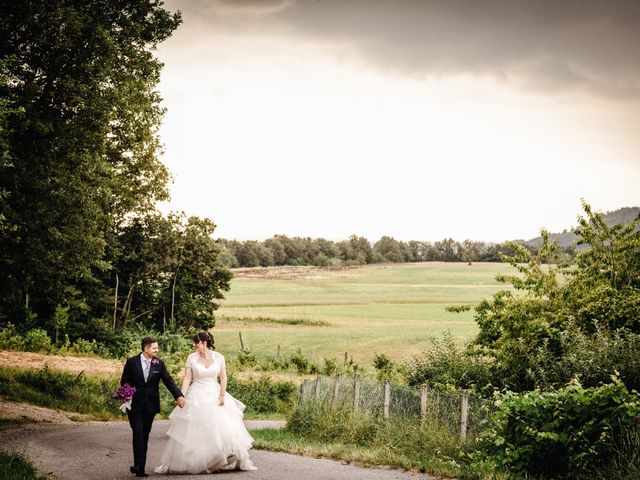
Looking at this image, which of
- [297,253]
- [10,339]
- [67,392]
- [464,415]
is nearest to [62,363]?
[10,339]

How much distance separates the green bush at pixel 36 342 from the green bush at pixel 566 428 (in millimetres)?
29886

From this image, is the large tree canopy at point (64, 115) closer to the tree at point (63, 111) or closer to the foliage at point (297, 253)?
the tree at point (63, 111)

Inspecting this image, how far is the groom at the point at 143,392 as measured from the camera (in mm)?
9922

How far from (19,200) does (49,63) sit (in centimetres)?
399

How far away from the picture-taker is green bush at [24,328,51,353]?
34.1 metres

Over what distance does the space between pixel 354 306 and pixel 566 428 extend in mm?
100288

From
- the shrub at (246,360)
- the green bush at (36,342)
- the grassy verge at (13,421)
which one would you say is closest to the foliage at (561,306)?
the grassy verge at (13,421)

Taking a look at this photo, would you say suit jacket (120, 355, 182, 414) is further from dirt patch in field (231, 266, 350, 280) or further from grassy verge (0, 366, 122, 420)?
dirt patch in field (231, 266, 350, 280)

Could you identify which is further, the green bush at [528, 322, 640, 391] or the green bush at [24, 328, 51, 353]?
the green bush at [24, 328, 51, 353]

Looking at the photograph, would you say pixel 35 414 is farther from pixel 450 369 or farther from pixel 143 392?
pixel 450 369

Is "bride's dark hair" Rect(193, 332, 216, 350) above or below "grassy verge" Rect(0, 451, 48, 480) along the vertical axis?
above

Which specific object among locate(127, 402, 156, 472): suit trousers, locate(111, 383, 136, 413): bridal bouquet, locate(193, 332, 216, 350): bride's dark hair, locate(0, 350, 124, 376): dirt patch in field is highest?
locate(193, 332, 216, 350): bride's dark hair

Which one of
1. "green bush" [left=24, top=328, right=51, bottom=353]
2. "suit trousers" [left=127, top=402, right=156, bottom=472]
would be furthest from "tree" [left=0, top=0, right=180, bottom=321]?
"green bush" [left=24, top=328, right=51, bottom=353]

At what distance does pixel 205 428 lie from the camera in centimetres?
1041
